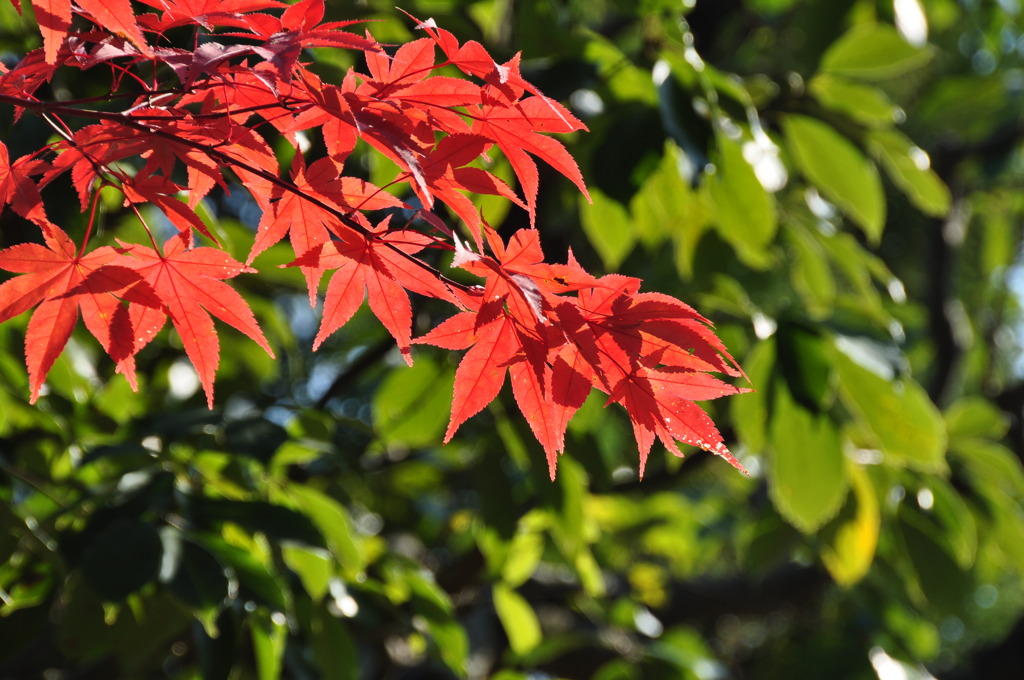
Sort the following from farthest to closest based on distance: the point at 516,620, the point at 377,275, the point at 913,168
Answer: the point at 516,620
the point at 913,168
the point at 377,275

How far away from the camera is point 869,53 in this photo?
118 cm

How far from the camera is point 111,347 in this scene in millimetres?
488

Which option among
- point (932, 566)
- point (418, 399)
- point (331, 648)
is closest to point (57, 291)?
point (331, 648)

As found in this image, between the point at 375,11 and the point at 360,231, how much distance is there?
2.10 ft

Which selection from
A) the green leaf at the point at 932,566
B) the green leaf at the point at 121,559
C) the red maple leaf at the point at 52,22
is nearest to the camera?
the red maple leaf at the point at 52,22

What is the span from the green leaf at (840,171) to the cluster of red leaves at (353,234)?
81 centimetres

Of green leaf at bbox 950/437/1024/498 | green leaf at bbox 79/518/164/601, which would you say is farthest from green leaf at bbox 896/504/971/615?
green leaf at bbox 79/518/164/601

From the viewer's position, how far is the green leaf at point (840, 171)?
46.3 inches

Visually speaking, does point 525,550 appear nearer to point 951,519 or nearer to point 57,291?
point 951,519

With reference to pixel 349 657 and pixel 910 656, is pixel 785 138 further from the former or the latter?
pixel 910 656

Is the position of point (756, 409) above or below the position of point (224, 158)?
below

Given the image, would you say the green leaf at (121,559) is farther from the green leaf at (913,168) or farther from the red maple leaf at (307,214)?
the green leaf at (913,168)

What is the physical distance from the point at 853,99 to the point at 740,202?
0.27 m

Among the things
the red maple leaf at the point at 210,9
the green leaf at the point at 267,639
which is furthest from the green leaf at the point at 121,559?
the red maple leaf at the point at 210,9
